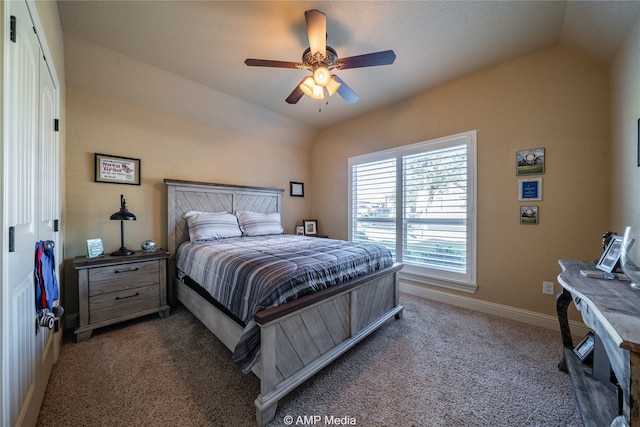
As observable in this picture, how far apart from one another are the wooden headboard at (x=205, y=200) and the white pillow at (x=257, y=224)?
10.8 inches

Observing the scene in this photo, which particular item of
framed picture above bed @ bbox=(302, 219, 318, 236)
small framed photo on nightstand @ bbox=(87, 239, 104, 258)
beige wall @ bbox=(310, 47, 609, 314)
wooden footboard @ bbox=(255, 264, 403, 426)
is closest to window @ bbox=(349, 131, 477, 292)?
beige wall @ bbox=(310, 47, 609, 314)

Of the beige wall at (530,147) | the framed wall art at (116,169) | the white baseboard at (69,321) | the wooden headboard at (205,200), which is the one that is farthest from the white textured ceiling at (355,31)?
the white baseboard at (69,321)

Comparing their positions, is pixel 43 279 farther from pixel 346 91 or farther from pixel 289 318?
pixel 346 91

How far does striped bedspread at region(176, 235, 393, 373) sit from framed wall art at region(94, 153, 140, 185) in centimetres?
128

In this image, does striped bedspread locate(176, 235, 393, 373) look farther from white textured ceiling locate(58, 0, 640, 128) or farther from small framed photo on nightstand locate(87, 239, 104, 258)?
white textured ceiling locate(58, 0, 640, 128)

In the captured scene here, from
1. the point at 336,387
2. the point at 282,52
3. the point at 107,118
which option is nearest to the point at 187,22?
the point at 282,52

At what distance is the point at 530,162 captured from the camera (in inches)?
95.4

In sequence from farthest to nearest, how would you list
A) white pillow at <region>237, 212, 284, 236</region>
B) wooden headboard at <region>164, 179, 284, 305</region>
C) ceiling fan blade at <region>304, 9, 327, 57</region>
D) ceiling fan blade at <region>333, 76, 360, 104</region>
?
white pillow at <region>237, 212, 284, 236</region> < wooden headboard at <region>164, 179, 284, 305</region> < ceiling fan blade at <region>333, 76, 360, 104</region> < ceiling fan blade at <region>304, 9, 327, 57</region>

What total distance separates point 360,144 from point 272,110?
154cm

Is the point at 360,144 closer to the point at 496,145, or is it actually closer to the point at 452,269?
the point at 496,145

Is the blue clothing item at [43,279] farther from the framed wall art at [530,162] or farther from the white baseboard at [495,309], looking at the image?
the framed wall art at [530,162]

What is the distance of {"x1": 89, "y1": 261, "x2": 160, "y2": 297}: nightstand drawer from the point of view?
85.9 inches

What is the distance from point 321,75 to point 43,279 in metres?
Result: 2.28

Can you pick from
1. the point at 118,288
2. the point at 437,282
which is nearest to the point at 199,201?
the point at 118,288
